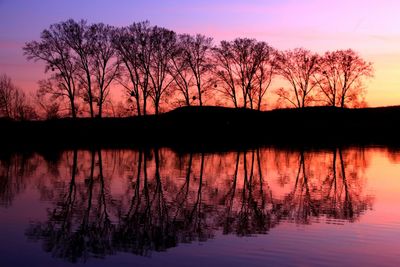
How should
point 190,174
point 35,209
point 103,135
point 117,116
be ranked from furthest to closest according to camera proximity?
point 117,116 < point 103,135 < point 190,174 < point 35,209

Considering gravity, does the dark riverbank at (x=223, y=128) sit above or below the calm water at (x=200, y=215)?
above

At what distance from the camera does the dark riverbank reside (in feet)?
261

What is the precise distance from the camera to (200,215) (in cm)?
2117

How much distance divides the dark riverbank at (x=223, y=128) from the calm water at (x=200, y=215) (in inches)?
1594

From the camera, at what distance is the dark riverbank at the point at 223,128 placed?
7962 cm

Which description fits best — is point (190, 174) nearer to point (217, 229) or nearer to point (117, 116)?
point (217, 229)

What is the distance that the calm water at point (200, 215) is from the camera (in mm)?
15133

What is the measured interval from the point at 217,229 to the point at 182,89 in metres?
80.0

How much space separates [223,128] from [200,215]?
7210 cm

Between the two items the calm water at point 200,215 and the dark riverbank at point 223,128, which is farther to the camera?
the dark riverbank at point 223,128

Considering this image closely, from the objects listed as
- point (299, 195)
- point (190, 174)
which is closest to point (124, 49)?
point (190, 174)

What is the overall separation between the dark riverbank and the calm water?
40.5 m

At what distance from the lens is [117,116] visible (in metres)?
99.2

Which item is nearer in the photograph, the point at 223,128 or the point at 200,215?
the point at 200,215
